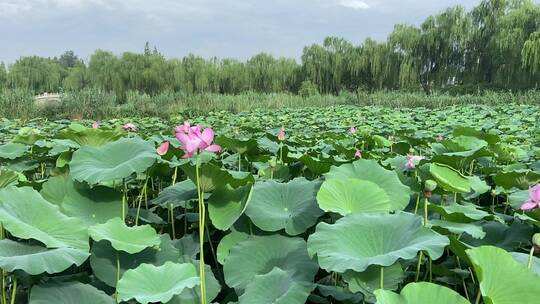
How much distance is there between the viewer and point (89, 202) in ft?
3.50

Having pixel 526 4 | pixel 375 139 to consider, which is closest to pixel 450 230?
pixel 375 139

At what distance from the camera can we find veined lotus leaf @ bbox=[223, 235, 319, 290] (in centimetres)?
88

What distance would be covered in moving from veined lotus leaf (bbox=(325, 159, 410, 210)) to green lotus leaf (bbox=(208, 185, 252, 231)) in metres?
0.26

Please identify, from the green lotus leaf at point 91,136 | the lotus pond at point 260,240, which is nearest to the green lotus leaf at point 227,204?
the lotus pond at point 260,240

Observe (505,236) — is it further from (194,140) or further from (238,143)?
(238,143)

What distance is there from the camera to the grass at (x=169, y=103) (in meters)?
11.1

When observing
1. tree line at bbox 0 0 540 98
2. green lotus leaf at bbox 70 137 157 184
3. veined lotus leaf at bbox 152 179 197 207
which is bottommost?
veined lotus leaf at bbox 152 179 197 207

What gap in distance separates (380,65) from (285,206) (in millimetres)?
22945

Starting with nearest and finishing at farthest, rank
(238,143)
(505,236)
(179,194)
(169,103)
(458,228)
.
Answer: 1. (458,228)
2. (505,236)
3. (179,194)
4. (238,143)
5. (169,103)

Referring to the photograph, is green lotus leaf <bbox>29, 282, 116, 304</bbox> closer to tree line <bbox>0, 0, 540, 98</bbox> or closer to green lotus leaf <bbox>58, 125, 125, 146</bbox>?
green lotus leaf <bbox>58, 125, 125, 146</bbox>

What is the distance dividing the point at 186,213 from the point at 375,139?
4.33ft

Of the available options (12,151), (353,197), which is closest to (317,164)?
(353,197)

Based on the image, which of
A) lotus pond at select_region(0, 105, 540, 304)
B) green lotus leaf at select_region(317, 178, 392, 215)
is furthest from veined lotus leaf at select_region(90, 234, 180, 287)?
green lotus leaf at select_region(317, 178, 392, 215)

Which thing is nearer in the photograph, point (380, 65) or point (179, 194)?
point (179, 194)
